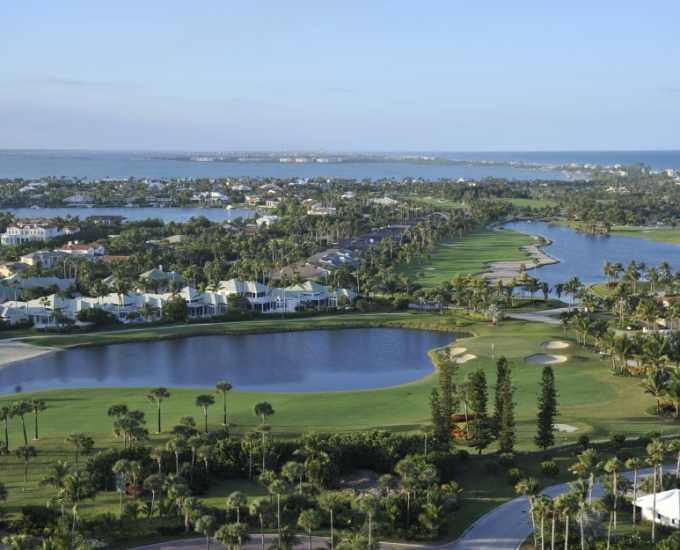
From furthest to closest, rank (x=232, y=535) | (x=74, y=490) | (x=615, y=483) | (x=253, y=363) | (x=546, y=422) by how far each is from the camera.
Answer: (x=253, y=363) < (x=546, y=422) < (x=615, y=483) < (x=74, y=490) < (x=232, y=535)

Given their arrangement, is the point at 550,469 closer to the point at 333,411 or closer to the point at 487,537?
the point at 487,537

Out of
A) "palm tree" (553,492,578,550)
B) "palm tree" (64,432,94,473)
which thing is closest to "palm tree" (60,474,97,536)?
"palm tree" (64,432,94,473)

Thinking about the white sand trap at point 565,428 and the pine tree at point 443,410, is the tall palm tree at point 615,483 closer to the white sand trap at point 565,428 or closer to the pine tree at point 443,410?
the pine tree at point 443,410

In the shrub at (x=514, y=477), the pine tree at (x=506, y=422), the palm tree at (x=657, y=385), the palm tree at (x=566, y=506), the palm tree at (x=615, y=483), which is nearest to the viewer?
the palm tree at (x=566, y=506)

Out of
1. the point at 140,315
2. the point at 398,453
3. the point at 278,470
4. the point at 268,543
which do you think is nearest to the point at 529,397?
the point at 398,453

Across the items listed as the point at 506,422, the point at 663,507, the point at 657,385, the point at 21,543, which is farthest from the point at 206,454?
the point at 657,385

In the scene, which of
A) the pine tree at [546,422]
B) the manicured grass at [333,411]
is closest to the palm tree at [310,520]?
the manicured grass at [333,411]
